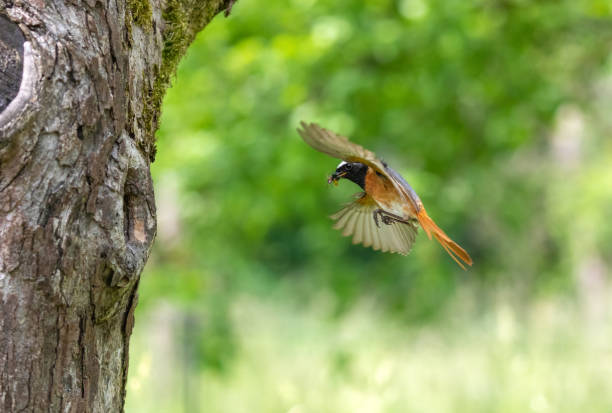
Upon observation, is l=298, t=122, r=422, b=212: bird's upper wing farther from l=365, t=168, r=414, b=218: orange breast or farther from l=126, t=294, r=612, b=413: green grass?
l=126, t=294, r=612, b=413: green grass

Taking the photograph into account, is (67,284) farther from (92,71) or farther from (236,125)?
(236,125)

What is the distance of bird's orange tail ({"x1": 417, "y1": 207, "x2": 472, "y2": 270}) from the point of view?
149 cm

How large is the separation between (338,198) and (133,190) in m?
4.66

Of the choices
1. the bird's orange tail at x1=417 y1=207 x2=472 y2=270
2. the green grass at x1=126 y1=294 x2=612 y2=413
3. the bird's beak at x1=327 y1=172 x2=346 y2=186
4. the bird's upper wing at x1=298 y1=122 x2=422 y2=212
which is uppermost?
the green grass at x1=126 y1=294 x2=612 y2=413

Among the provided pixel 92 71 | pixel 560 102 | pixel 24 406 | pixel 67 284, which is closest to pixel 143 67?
pixel 92 71

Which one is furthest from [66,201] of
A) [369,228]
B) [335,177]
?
[369,228]

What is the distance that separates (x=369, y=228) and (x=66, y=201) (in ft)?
3.32

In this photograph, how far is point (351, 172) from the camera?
5.55ft

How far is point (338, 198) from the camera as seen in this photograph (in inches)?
236

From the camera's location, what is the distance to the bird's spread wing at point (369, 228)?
193 centimetres

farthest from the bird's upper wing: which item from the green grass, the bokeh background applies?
the bokeh background

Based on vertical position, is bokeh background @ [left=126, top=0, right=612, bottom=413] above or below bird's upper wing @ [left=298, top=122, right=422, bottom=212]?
above

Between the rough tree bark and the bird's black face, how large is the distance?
508 millimetres

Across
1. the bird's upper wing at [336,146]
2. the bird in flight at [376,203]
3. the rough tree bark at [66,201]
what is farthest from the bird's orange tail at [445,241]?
the rough tree bark at [66,201]
